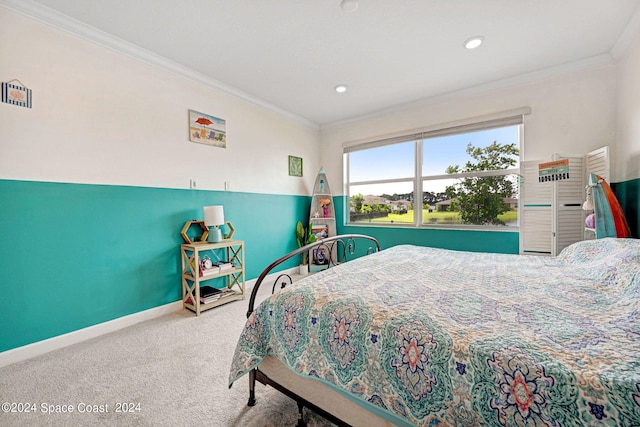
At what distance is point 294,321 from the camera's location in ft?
4.01

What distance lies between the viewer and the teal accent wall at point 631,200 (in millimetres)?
2178

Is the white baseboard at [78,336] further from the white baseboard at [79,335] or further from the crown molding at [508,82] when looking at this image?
the crown molding at [508,82]

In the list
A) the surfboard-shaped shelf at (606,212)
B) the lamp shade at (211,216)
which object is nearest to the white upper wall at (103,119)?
the lamp shade at (211,216)

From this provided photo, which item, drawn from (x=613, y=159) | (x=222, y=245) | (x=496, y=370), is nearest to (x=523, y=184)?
(x=613, y=159)

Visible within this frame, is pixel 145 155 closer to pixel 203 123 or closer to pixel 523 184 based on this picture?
pixel 203 123

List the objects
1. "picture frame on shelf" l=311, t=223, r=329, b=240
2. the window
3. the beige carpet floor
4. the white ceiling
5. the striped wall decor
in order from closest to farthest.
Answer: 1. the beige carpet floor
2. the striped wall decor
3. the white ceiling
4. the window
5. "picture frame on shelf" l=311, t=223, r=329, b=240

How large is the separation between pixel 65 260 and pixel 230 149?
1980mm

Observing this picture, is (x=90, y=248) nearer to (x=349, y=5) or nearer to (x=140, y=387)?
(x=140, y=387)

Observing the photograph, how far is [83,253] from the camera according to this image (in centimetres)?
216

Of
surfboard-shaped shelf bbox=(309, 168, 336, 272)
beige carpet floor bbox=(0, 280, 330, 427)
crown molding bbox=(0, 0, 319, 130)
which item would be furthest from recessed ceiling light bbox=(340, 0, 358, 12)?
beige carpet floor bbox=(0, 280, 330, 427)

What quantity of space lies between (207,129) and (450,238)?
3528 millimetres

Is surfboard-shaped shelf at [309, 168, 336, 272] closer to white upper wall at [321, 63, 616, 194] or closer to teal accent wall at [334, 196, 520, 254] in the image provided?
teal accent wall at [334, 196, 520, 254]

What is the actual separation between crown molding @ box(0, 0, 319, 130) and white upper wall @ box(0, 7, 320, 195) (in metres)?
0.04

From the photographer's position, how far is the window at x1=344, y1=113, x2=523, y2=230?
3.19 meters
